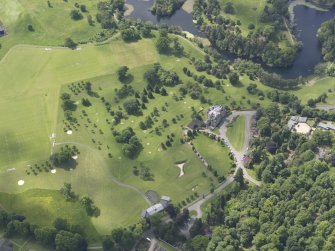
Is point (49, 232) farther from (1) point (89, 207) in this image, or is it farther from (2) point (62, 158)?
(2) point (62, 158)

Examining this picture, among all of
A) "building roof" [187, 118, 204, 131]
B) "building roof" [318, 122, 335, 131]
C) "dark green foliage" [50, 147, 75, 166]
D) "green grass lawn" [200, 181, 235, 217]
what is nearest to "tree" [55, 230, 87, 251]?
"dark green foliage" [50, 147, 75, 166]

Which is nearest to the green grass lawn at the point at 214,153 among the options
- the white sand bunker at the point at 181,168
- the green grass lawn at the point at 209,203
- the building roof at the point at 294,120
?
the green grass lawn at the point at 209,203

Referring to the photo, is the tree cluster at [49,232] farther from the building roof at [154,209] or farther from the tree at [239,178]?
the tree at [239,178]

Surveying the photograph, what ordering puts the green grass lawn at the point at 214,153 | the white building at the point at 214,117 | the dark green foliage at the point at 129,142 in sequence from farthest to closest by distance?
the white building at the point at 214,117 → the dark green foliage at the point at 129,142 → the green grass lawn at the point at 214,153

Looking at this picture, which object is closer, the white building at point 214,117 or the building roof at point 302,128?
the building roof at point 302,128

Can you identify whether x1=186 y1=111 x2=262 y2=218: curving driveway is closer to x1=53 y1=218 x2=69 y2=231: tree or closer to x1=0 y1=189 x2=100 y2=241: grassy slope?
x1=0 y1=189 x2=100 y2=241: grassy slope

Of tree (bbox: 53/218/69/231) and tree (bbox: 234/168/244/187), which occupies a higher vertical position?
tree (bbox: 234/168/244/187)
